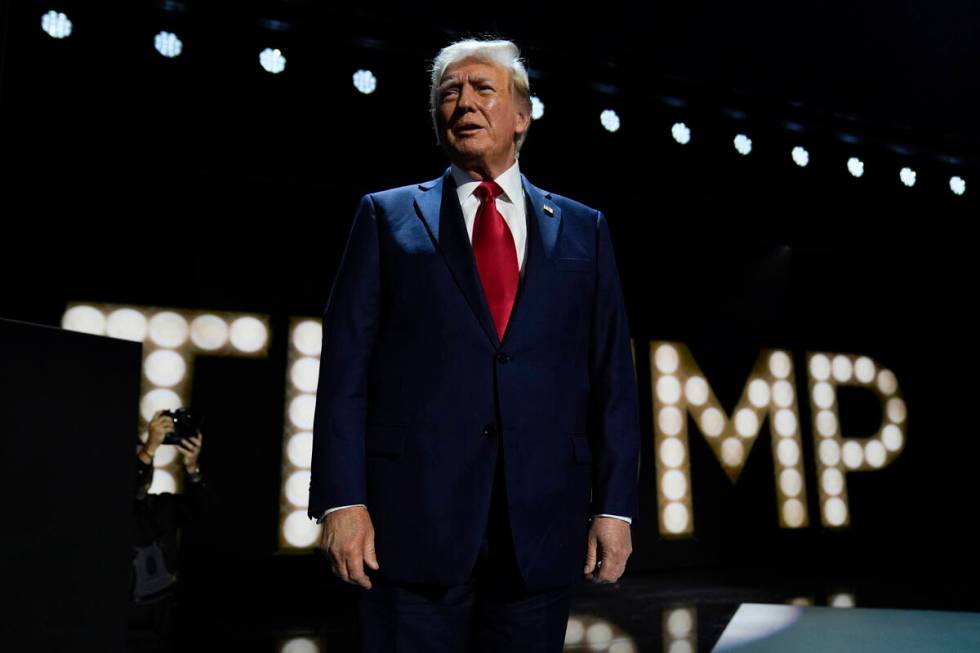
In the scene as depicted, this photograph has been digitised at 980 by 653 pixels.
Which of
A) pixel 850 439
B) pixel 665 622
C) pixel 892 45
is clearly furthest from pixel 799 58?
pixel 665 622

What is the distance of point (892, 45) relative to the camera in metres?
4.38

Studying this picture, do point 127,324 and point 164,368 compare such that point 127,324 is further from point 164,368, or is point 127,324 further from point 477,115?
point 477,115

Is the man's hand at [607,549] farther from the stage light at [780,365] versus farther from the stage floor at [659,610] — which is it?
the stage light at [780,365]

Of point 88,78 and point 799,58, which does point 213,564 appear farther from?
point 799,58

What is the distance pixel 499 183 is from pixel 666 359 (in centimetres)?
435

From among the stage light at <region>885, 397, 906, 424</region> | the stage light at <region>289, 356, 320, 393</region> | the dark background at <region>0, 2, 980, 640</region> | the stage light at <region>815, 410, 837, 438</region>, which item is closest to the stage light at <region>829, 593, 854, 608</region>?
the dark background at <region>0, 2, 980, 640</region>

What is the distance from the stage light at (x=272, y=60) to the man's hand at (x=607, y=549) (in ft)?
11.6

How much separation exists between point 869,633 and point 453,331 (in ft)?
9.53

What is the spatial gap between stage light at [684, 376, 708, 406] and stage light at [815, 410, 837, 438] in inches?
37.8

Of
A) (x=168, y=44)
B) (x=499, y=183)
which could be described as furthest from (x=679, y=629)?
(x=168, y=44)

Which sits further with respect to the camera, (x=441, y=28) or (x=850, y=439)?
(x=850, y=439)

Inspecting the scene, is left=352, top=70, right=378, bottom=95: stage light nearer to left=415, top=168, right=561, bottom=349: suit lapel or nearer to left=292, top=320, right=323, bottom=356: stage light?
left=292, top=320, right=323, bottom=356: stage light

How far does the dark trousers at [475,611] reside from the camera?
3.14ft

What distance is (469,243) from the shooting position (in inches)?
41.7
